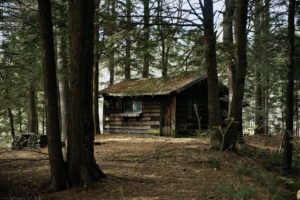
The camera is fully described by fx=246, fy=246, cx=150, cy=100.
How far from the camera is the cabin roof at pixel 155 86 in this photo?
894 cm

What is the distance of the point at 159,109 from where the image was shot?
16.4 m

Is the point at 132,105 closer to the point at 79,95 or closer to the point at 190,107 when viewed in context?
the point at 190,107

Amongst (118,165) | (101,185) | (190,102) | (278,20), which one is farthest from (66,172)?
(190,102)

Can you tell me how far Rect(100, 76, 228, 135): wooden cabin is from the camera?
15.9 meters

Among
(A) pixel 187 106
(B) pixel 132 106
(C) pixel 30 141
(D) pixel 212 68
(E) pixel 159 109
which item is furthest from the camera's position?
(B) pixel 132 106

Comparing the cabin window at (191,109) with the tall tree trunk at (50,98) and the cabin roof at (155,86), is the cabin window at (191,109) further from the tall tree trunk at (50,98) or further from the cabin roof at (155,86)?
the tall tree trunk at (50,98)

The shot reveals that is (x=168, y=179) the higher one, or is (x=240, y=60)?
(x=240, y=60)

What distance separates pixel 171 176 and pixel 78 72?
316 cm

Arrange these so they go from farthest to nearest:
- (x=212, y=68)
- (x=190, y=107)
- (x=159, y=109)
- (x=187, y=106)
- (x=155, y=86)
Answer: (x=190, y=107)
(x=187, y=106)
(x=159, y=109)
(x=155, y=86)
(x=212, y=68)

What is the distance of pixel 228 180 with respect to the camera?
560cm

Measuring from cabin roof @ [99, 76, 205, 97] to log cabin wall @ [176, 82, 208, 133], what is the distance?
3.16ft

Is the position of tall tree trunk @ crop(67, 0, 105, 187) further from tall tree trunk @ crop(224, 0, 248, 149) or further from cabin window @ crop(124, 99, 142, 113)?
cabin window @ crop(124, 99, 142, 113)

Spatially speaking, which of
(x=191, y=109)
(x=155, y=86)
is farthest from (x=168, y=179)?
(x=191, y=109)

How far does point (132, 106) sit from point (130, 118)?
869mm
